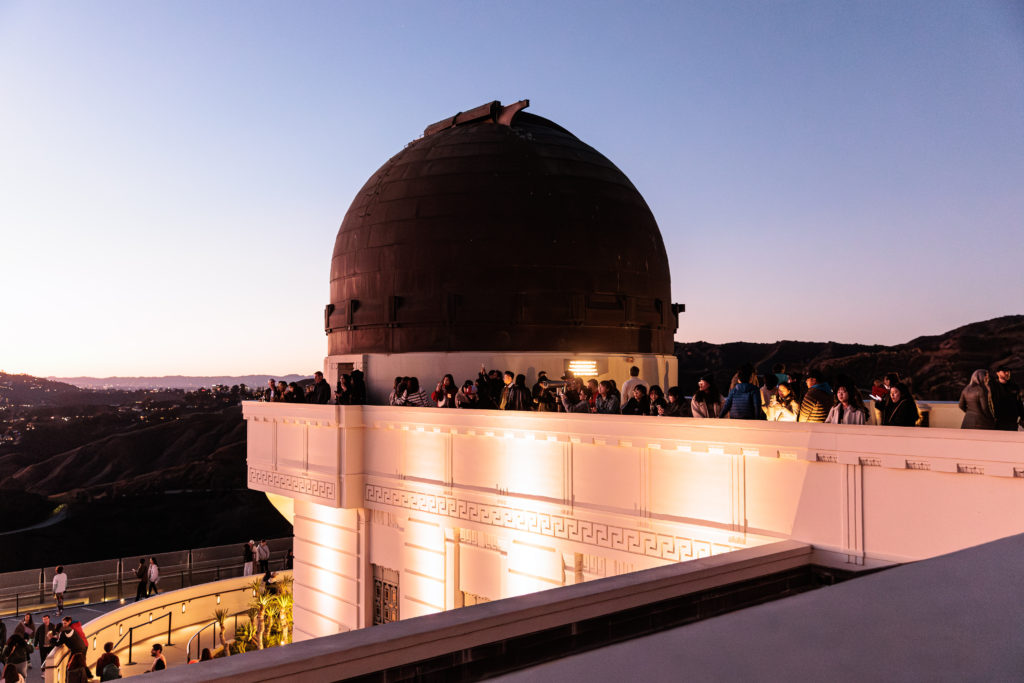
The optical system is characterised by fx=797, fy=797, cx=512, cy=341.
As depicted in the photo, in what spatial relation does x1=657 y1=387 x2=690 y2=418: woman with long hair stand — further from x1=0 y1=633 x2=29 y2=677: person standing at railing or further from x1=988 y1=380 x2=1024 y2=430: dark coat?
x1=0 y1=633 x2=29 y2=677: person standing at railing

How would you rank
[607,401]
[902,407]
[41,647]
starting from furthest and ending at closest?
1. [41,647]
2. [607,401]
3. [902,407]

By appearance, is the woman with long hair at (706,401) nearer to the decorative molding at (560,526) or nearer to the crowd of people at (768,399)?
the crowd of people at (768,399)

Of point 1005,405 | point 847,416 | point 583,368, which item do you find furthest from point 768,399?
point 583,368

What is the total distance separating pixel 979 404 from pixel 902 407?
0.68m

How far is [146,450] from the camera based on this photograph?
78062 mm

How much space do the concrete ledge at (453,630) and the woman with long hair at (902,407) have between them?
3.70m

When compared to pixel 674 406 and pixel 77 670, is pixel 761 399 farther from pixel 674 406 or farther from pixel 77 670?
pixel 77 670

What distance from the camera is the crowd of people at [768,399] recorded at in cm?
771

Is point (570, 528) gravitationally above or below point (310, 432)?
below

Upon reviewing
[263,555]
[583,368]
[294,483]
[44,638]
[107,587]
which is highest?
[583,368]

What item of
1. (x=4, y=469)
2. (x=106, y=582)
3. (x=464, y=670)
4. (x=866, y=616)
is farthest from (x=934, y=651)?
(x=4, y=469)

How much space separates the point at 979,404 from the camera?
770cm

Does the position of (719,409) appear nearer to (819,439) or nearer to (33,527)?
(819,439)

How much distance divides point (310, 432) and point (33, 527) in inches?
1875
